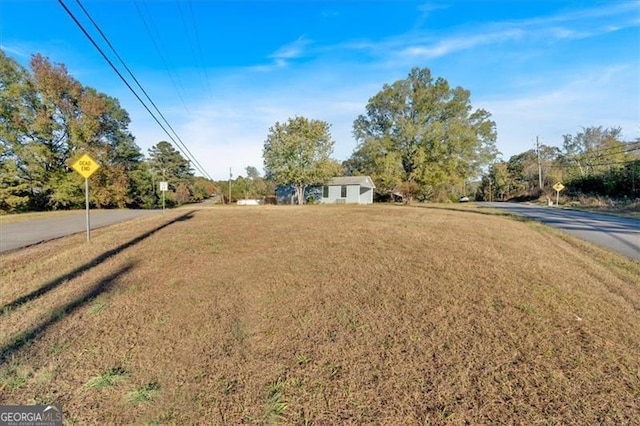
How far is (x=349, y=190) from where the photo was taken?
34.0 m

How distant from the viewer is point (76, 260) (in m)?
5.95

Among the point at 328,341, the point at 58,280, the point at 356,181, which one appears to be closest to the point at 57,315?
the point at 58,280

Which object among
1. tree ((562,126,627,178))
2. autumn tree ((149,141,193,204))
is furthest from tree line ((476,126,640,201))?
autumn tree ((149,141,193,204))

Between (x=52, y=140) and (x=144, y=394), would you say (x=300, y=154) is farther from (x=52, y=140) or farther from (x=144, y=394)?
(x=144, y=394)

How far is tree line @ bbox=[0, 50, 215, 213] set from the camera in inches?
871

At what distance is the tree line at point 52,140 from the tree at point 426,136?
2754cm

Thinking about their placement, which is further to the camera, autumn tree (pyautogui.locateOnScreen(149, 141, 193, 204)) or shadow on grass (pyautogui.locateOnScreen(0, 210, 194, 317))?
autumn tree (pyautogui.locateOnScreen(149, 141, 193, 204))

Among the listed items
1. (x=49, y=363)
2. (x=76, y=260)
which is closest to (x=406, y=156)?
(x=76, y=260)

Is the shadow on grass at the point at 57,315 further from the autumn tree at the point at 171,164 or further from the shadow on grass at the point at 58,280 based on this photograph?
the autumn tree at the point at 171,164

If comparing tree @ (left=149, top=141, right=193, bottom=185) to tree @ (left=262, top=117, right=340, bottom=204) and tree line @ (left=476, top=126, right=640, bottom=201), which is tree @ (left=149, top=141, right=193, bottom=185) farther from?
tree line @ (left=476, top=126, right=640, bottom=201)

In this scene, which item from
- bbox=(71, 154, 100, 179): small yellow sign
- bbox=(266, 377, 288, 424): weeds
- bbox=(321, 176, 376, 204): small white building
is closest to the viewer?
bbox=(266, 377, 288, 424): weeds

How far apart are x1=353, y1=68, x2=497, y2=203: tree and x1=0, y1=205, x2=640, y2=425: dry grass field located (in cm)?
2527

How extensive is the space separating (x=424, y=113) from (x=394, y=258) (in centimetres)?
2952

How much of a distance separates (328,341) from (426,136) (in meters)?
30.4
